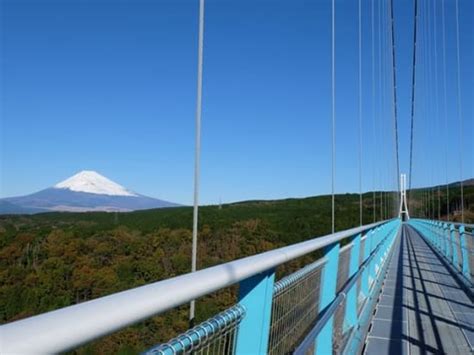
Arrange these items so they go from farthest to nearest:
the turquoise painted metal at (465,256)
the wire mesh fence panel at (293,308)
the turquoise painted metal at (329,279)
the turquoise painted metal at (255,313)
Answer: the turquoise painted metal at (465,256) → the turquoise painted metal at (329,279) → the wire mesh fence panel at (293,308) → the turquoise painted metal at (255,313)

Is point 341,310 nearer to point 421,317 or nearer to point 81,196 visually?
point 421,317

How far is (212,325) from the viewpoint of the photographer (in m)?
1.05

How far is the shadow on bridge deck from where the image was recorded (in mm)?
3200

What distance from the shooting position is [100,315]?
0.59 metres

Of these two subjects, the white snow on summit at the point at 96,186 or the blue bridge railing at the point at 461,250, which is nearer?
the blue bridge railing at the point at 461,250

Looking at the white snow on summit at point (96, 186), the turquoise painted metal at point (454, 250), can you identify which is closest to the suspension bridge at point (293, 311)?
the turquoise painted metal at point (454, 250)

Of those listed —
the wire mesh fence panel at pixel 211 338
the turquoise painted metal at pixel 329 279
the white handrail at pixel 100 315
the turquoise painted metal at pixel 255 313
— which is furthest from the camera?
the turquoise painted metal at pixel 329 279

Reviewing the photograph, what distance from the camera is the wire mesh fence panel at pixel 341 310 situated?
103 inches

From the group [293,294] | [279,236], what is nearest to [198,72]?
[293,294]

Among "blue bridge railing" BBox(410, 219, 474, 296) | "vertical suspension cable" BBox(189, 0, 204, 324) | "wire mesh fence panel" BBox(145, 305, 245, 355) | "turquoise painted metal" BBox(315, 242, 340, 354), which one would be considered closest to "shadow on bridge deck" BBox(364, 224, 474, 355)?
"blue bridge railing" BBox(410, 219, 474, 296)

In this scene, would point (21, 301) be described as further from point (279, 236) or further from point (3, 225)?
point (279, 236)

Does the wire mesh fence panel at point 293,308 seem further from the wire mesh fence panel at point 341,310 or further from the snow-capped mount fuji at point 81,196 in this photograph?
the snow-capped mount fuji at point 81,196

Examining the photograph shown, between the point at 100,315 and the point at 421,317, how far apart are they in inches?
153

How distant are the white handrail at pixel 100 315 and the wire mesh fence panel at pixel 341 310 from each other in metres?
1.76
